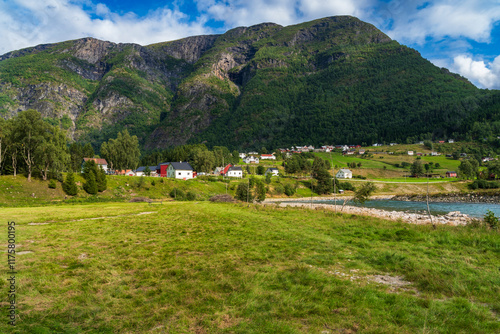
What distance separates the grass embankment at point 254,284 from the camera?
5.35 metres

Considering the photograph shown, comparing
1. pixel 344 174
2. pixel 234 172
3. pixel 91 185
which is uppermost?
pixel 234 172

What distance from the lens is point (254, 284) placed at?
285 inches

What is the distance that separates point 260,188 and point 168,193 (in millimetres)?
22384

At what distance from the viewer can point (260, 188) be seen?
196 feet

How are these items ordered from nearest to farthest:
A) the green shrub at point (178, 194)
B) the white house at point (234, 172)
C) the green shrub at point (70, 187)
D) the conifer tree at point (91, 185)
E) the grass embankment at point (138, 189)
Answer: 1. the grass embankment at point (138, 189)
2. the green shrub at point (70, 187)
3. the conifer tree at point (91, 185)
4. the green shrub at point (178, 194)
5. the white house at point (234, 172)

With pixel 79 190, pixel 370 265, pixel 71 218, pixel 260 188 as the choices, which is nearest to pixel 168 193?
pixel 79 190

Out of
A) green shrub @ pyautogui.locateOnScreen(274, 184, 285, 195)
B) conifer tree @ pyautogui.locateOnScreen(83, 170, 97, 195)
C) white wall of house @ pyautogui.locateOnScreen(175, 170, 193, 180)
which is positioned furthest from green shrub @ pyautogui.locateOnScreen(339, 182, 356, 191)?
conifer tree @ pyautogui.locateOnScreen(83, 170, 97, 195)

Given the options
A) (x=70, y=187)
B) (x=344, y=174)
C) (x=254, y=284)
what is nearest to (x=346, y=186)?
(x=344, y=174)

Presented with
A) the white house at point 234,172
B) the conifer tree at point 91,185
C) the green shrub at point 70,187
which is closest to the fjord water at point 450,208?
the conifer tree at point 91,185

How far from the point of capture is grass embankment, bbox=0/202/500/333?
5352mm

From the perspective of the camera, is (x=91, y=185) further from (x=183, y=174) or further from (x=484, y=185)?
(x=484, y=185)

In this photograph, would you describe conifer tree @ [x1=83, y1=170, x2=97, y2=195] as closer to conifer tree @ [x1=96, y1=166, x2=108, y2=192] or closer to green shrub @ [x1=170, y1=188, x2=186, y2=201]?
conifer tree @ [x1=96, y1=166, x2=108, y2=192]

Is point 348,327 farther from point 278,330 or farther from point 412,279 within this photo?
point 412,279

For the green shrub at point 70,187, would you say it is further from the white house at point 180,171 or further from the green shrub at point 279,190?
the green shrub at point 279,190
